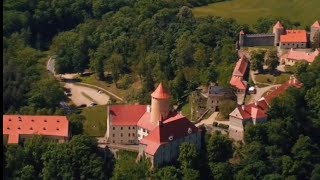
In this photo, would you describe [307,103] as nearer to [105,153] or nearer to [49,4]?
[105,153]

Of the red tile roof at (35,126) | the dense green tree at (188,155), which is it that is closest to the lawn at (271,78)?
the dense green tree at (188,155)

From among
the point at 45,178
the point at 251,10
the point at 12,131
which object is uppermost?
the point at 251,10

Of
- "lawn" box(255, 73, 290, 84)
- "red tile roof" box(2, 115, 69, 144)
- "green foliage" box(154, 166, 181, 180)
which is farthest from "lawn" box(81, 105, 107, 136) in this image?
"lawn" box(255, 73, 290, 84)

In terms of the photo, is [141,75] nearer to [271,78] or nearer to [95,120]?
[95,120]

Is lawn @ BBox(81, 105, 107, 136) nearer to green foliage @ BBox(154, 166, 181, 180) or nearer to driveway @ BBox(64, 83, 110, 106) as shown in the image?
driveway @ BBox(64, 83, 110, 106)

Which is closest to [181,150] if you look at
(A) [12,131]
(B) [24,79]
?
(A) [12,131]

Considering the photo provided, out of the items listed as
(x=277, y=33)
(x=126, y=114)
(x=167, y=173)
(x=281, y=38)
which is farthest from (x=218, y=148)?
(x=277, y=33)

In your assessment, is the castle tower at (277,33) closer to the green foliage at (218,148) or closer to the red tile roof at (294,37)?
the red tile roof at (294,37)
